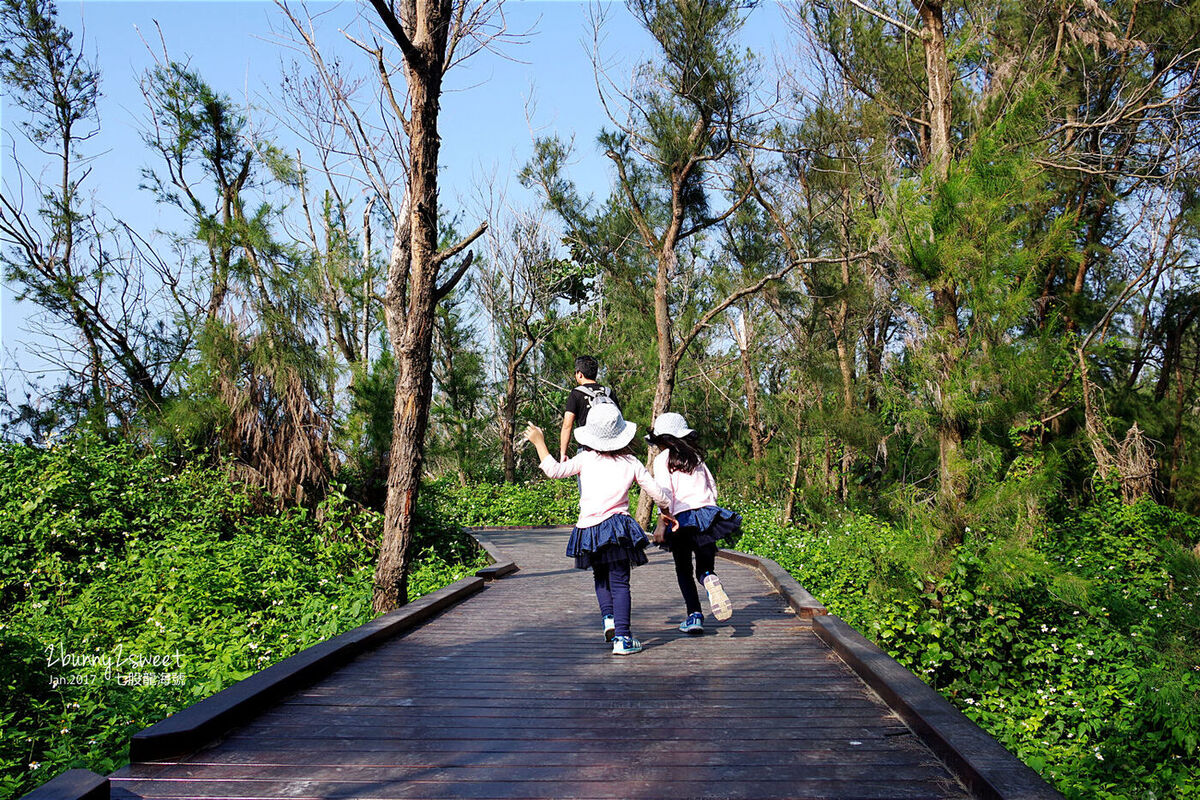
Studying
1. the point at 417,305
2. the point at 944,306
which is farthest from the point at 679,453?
the point at 417,305

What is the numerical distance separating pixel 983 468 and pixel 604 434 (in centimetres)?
344

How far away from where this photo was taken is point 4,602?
9164 mm

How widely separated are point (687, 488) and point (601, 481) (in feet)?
3.35

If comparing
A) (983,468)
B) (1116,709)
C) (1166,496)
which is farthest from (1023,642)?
(1166,496)

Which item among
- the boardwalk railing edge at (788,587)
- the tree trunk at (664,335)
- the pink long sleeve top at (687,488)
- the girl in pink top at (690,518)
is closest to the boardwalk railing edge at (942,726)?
the boardwalk railing edge at (788,587)

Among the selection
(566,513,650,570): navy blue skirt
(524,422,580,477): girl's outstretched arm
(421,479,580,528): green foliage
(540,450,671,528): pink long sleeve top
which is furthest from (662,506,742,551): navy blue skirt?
(421,479,580,528): green foliage

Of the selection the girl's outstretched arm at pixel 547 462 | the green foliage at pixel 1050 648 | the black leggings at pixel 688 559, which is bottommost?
the green foliage at pixel 1050 648

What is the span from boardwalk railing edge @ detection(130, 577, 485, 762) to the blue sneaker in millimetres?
1664

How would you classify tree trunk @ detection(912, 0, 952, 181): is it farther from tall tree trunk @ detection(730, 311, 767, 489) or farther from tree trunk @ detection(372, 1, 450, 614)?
tall tree trunk @ detection(730, 311, 767, 489)

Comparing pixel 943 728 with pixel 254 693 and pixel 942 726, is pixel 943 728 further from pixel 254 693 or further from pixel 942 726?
pixel 254 693

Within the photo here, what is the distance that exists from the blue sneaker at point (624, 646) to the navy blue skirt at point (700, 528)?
101 centimetres

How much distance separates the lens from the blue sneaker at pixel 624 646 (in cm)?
570

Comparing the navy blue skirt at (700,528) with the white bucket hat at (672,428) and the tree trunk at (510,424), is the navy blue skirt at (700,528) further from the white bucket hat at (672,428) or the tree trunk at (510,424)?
the tree trunk at (510,424)

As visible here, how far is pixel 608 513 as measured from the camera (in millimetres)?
5988
